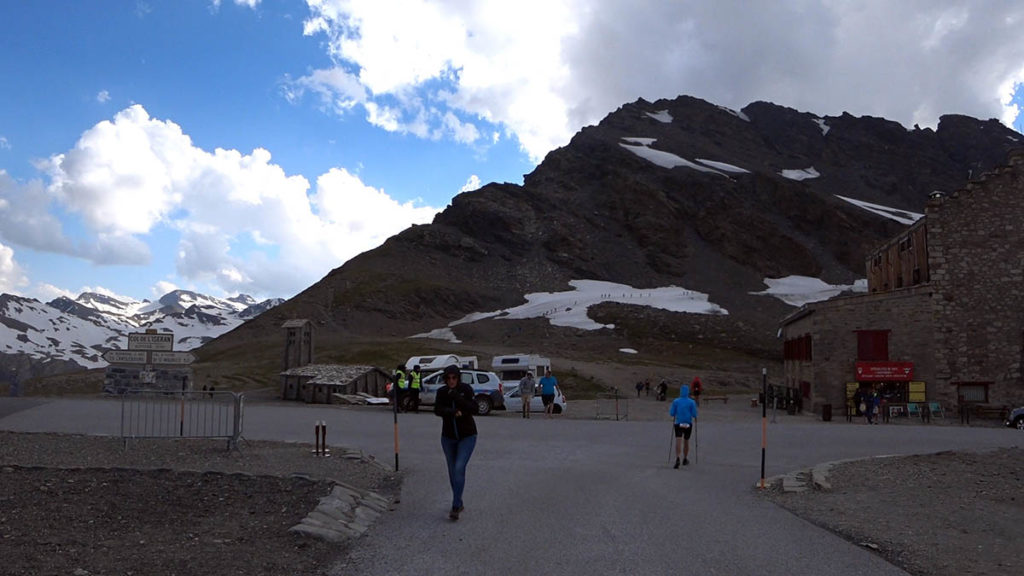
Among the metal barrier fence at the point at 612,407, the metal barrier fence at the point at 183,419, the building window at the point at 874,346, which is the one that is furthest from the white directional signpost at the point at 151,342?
the building window at the point at 874,346

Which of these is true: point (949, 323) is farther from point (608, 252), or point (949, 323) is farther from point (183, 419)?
point (608, 252)

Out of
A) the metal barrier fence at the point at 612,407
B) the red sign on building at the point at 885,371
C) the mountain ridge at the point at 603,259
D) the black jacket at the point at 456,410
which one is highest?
the mountain ridge at the point at 603,259

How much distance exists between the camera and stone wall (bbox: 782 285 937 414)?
1419 inches

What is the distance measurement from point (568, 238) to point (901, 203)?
95.2 metres

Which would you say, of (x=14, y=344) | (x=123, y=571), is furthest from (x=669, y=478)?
(x=14, y=344)

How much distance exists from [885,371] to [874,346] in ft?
3.79

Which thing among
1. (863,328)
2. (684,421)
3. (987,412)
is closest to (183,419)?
(684,421)

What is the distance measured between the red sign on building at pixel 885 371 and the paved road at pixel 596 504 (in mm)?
12798

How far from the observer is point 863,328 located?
36.2 metres

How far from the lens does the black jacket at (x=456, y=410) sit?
32.1 ft

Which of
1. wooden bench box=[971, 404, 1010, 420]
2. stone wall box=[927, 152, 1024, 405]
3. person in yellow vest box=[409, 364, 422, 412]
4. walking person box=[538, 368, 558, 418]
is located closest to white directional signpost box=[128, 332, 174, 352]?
person in yellow vest box=[409, 364, 422, 412]

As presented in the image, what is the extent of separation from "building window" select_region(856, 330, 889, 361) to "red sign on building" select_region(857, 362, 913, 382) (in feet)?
1.31

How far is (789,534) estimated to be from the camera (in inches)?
356

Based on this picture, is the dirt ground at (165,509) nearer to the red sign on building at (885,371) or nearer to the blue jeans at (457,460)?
the blue jeans at (457,460)
